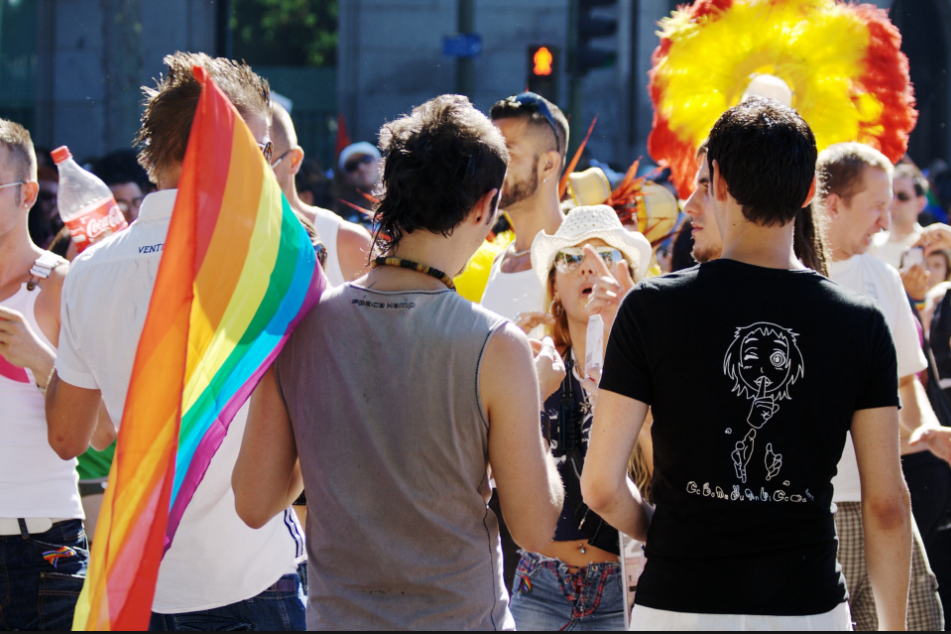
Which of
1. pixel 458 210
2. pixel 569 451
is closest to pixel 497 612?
pixel 458 210

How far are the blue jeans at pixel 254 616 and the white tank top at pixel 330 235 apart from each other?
1.61 meters

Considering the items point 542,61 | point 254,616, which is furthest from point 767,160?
point 542,61

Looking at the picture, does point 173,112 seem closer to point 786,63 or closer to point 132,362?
point 132,362

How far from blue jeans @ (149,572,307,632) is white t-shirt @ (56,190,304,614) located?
2 cm

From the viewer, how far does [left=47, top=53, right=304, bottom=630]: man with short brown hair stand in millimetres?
2143

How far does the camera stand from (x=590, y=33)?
8.52 m

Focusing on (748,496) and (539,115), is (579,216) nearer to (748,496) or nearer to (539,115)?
(539,115)

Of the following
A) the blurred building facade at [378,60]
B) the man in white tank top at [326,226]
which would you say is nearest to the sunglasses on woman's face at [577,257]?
the man in white tank top at [326,226]

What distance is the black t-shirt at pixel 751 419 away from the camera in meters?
1.75

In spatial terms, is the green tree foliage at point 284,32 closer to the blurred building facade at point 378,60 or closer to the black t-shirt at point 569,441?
the blurred building facade at point 378,60

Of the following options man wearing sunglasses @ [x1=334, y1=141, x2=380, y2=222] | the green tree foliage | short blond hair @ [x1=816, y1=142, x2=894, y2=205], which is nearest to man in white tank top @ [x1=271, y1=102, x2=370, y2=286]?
short blond hair @ [x1=816, y1=142, x2=894, y2=205]

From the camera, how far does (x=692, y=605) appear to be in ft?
5.77

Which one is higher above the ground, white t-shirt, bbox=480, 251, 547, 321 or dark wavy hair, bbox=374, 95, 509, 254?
dark wavy hair, bbox=374, 95, 509, 254

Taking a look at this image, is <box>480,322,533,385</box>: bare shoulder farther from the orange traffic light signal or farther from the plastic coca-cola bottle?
the orange traffic light signal
